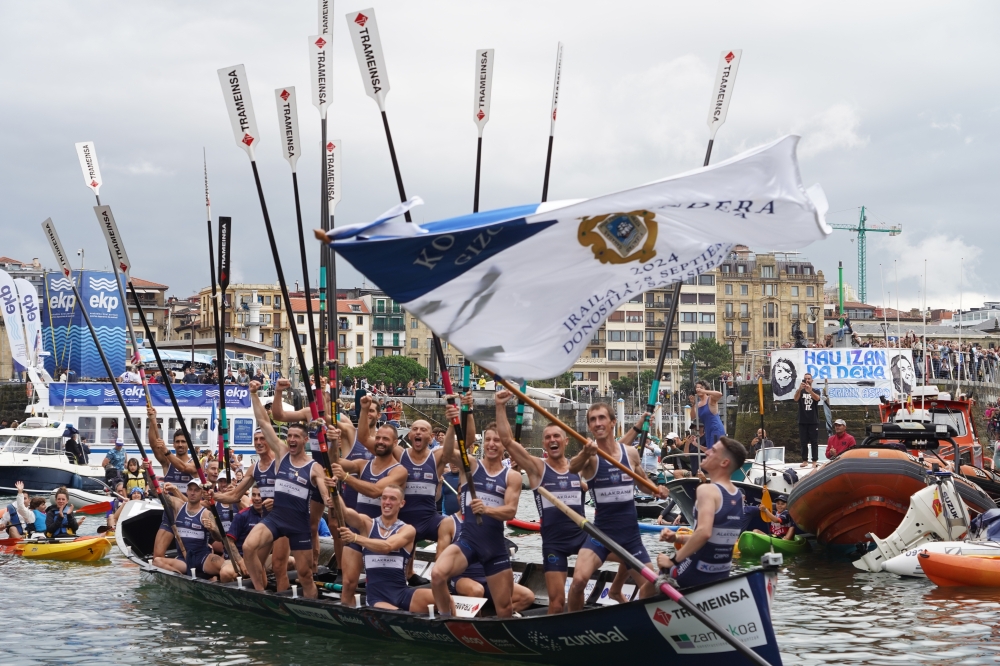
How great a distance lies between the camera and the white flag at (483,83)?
13492mm

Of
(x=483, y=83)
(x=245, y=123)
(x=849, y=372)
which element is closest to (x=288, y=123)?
(x=245, y=123)

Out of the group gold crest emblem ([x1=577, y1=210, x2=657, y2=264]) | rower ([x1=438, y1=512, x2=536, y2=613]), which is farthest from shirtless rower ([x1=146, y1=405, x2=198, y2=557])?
gold crest emblem ([x1=577, y1=210, x2=657, y2=264])

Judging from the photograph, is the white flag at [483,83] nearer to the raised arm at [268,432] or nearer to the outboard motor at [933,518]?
the raised arm at [268,432]

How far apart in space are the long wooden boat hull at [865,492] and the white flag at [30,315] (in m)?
31.0

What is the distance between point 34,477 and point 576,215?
31.5 metres

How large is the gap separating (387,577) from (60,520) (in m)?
12.4

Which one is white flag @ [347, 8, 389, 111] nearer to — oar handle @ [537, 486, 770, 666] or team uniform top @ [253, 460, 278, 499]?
team uniform top @ [253, 460, 278, 499]

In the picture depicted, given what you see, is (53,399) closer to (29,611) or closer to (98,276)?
(98,276)

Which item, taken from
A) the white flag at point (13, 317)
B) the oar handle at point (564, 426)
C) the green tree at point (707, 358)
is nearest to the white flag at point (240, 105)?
the oar handle at point (564, 426)

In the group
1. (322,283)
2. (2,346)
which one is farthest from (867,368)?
(2,346)

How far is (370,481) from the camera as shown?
12.3 meters

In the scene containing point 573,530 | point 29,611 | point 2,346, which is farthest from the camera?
point 2,346

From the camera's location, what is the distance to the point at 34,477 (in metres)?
35.9

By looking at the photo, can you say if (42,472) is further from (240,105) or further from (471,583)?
(471,583)
